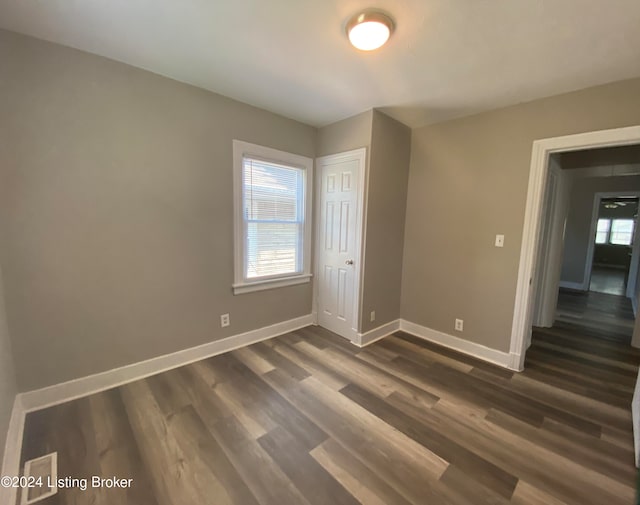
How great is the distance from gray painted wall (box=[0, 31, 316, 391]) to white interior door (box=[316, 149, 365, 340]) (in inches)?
42.1

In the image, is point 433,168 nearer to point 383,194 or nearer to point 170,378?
point 383,194

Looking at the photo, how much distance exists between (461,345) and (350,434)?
186 centimetres

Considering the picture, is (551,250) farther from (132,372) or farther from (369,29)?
(132,372)

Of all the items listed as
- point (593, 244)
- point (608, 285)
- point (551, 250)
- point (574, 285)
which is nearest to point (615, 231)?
point (608, 285)

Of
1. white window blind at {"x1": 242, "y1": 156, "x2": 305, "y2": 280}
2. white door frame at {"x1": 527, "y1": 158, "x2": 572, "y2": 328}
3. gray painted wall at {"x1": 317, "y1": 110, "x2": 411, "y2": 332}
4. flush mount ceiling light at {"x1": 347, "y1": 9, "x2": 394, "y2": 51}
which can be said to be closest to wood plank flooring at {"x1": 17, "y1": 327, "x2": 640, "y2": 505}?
gray painted wall at {"x1": 317, "y1": 110, "x2": 411, "y2": 332}

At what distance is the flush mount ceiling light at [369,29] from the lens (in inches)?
58.3

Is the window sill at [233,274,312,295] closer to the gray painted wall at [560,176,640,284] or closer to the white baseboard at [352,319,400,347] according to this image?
the white baseboard at [352,319,400,347]

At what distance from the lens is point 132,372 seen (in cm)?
227

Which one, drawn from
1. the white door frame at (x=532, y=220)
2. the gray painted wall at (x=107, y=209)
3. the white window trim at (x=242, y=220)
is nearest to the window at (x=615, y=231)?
the white door frame at (x=532, y=220)

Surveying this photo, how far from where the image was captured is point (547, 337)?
3.44 m

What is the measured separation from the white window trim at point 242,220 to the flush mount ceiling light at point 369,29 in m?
1.48

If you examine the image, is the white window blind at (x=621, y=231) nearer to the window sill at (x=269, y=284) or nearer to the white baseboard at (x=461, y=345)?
the white baseboard at (x=461, y=345)

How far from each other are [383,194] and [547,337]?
2.91 meters

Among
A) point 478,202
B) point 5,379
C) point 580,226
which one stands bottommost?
point 5,379
